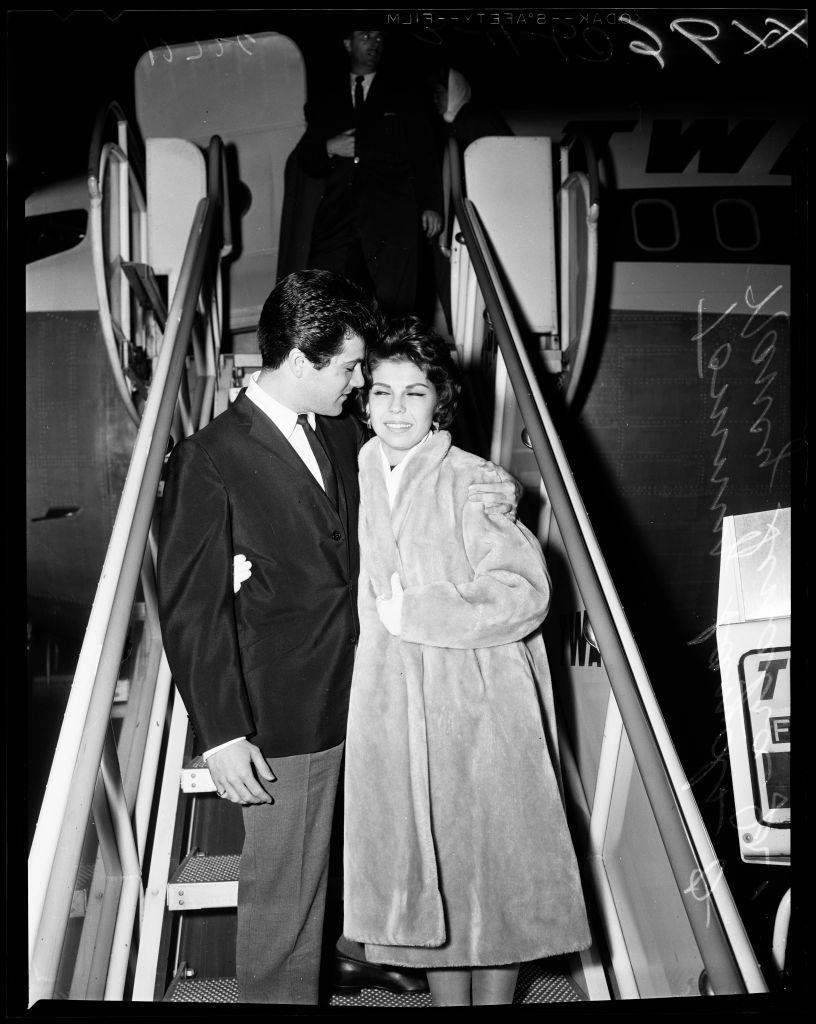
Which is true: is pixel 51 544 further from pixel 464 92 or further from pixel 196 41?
pixel 464 92

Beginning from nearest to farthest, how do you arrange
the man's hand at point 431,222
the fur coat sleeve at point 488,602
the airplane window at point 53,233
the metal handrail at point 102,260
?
the fur coat sleeve at point 488,602 < the metal handrail at point 102,260 < the man's hand at point 431,222 < the airplane window at point 53,233

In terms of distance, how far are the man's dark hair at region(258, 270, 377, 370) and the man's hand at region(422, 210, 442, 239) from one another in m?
1.68

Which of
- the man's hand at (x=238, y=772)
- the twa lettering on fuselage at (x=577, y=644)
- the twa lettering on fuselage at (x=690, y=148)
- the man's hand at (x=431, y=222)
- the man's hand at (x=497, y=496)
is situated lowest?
the man's hand at (x=238, y=772)

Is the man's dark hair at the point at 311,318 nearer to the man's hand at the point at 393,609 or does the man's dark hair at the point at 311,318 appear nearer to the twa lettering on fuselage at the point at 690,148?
the man's hand at the point at 393,609

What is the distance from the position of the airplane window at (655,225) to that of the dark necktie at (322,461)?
2916mm

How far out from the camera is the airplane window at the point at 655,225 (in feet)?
A: 13.3

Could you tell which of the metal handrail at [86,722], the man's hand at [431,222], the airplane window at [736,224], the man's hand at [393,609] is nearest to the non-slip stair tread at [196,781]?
the metal handrail at [86,722]

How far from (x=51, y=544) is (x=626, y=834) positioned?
11.0ft

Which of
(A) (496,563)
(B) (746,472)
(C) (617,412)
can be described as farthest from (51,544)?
(B) (746,472)

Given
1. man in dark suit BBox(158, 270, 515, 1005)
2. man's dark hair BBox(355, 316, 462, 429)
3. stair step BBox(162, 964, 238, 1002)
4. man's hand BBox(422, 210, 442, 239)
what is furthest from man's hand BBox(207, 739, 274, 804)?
man's hand BBox(422, 210, 442, 239)

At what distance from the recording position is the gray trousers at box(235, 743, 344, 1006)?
5.48ft

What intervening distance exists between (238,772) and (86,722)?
0.41 m

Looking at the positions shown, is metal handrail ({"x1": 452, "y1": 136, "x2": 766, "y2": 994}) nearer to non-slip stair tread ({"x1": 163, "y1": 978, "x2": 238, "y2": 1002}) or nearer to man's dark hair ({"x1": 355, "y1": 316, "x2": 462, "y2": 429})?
man's dark hair ({"x1": 355, "y1": 316, "x2": 462, "y2": 429})

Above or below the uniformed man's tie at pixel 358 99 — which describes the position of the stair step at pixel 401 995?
below
